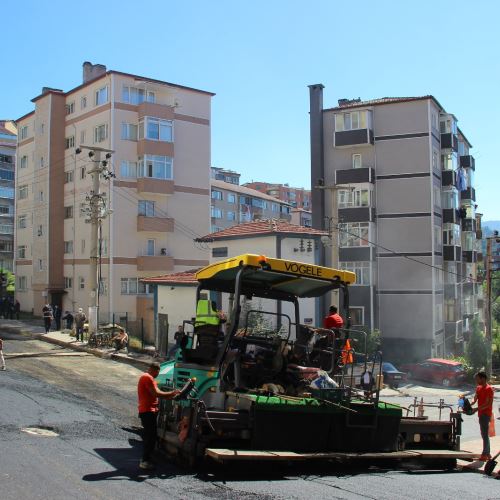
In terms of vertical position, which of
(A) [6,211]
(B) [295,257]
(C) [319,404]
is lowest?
(C) [319,404]

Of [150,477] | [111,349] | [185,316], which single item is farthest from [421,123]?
[150,477]

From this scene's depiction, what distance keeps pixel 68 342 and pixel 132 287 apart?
45.5 feet

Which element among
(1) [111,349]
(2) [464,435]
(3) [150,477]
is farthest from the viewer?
(1) [111,349]

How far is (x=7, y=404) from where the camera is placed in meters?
12.3

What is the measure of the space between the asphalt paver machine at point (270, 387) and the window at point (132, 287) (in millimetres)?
30470

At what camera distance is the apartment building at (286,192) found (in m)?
106

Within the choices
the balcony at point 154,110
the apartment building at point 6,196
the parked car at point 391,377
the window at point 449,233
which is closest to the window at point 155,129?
the balcony at point 154,110

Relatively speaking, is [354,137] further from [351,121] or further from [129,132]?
[129,132]

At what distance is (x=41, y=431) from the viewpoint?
A: 33.3 ft

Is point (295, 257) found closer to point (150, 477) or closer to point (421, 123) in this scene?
point (421, 123)

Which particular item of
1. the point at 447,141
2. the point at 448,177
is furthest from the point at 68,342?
the point at 447,141

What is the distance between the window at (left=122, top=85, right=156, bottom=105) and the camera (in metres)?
40.5

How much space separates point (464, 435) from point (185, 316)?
53.8ft

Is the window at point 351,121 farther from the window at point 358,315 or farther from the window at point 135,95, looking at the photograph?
the window at point 135,95
